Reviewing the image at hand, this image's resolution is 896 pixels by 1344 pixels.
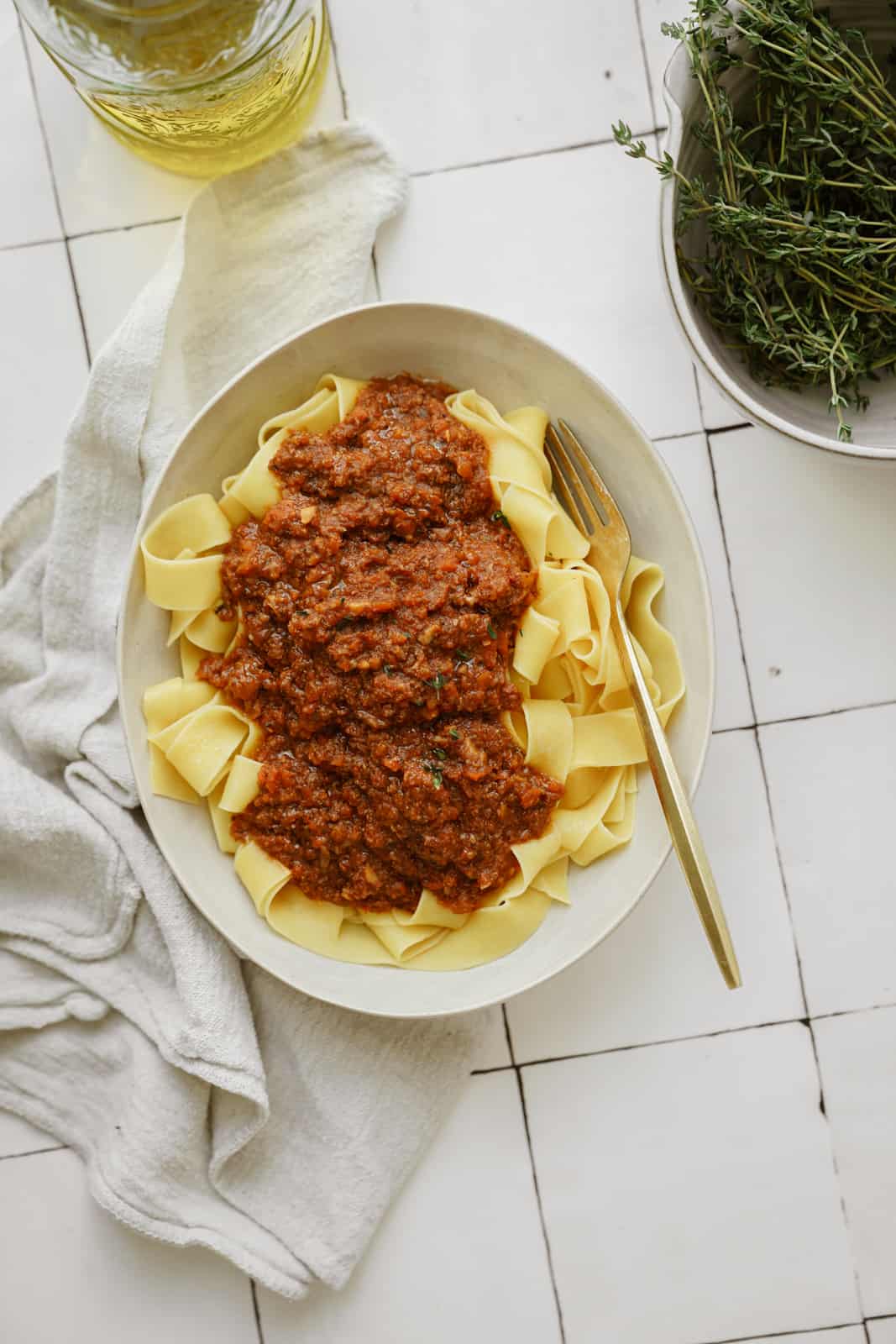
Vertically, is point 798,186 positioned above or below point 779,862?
above

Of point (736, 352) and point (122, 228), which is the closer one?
point (736, 352)

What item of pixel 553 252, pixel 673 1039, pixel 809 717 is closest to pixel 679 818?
pixel 809 717

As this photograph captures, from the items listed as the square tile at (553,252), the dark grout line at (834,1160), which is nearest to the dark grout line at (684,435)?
the square tile at (553,252)

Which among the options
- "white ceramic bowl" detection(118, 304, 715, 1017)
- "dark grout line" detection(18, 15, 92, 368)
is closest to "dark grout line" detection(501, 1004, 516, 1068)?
"white ceramic bowl" detection(118, 304, 715, 1017)

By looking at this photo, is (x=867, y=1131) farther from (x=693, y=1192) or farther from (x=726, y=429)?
(x=726, y=429)

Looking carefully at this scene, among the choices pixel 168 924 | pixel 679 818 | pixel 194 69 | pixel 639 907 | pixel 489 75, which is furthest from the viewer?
pixel 639 907

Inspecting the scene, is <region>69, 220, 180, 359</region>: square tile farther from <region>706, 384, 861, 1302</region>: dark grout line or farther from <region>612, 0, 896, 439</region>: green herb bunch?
<region>706, 384, 861, 1302</region>: dark grout line

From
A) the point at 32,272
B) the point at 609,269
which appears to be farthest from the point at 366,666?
the point at 32,272
